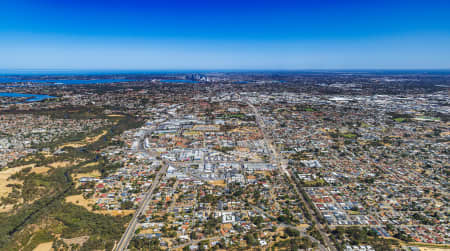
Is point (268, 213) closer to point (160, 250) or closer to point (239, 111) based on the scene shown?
point (160, 250)

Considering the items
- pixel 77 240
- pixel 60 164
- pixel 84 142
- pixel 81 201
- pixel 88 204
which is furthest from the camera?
pixel 84 142

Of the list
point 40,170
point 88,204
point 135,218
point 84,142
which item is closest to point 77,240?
point 135,218

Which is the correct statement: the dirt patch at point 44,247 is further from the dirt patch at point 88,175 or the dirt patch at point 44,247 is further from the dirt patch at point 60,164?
the dirt patch at point 60,164

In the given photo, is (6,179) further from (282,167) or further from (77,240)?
(282,167)

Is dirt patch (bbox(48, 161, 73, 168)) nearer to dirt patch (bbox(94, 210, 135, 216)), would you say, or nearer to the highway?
dirt patch (bbox(94, 210, 135, 216))

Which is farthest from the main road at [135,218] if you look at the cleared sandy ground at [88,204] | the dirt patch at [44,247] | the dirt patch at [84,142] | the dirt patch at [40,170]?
the dirt patch at [84,142]

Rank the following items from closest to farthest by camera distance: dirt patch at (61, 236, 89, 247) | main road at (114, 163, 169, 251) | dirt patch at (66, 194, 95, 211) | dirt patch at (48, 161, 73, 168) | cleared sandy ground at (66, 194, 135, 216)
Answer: main road at (114, 163, 169, 251), dirt patch at (61, 236, 89, 247), cleared sandy ground at (66, 194, 135, 216), dirt patch at (66, 194, 95, 211), dirt patch at (48, 161, 73, 168)

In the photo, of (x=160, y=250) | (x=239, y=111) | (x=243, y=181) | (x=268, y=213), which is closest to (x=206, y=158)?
(x=243, y=181)

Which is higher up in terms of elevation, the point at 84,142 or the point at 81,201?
the point at 84,142

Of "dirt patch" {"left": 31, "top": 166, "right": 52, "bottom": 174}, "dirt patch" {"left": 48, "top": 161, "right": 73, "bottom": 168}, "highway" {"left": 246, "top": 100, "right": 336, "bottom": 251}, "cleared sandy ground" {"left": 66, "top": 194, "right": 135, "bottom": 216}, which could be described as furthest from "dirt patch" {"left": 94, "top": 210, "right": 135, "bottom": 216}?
"highway" {"left": 246, "top": 100, "right": 336, "bottom": 251}

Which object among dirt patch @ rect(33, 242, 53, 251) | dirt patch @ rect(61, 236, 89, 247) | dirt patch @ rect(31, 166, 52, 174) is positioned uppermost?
dirt patch @ rect(31, 166, 52, 174)

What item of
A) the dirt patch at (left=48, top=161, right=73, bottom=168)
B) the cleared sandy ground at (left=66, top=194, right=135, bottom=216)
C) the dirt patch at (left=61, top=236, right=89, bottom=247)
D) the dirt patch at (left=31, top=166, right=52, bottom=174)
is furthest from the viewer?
the dirt patch at (left=48, top=161, right=73, bottom=168)
